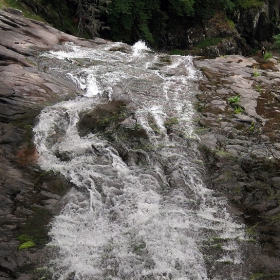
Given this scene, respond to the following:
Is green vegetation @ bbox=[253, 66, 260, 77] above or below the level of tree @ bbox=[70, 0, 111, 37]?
below

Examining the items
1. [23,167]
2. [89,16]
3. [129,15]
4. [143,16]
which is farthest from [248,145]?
[143,16]

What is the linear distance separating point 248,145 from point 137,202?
442 cm

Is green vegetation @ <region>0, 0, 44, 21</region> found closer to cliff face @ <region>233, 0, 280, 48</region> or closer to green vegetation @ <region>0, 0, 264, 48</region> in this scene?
green vegetation @ <region>0, 0, 264, 48</region>

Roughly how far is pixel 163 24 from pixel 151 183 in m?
24.3

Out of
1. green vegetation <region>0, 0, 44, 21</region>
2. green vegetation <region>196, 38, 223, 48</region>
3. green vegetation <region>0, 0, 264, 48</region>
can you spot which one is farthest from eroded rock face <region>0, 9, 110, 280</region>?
green vegetation <region>196, 38, 223, 48</region>

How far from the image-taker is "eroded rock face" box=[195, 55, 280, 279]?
7168mm

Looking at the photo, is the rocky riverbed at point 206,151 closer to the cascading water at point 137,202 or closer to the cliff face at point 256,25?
the cascading water at point 137,202

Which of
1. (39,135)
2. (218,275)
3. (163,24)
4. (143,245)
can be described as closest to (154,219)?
(143,245)

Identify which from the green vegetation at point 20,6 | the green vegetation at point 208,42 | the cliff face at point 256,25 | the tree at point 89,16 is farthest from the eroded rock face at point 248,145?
the cliff face at point 256,25

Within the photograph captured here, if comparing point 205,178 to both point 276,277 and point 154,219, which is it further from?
point 276,277

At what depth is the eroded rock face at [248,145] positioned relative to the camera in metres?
7.17

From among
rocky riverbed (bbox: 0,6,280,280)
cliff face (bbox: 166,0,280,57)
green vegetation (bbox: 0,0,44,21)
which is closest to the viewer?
rocky riverbed (bbox: 0,6,280,280)

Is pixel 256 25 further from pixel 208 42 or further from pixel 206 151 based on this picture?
pixel 206 151

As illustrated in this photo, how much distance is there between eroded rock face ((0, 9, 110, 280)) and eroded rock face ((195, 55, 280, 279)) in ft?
14.6
